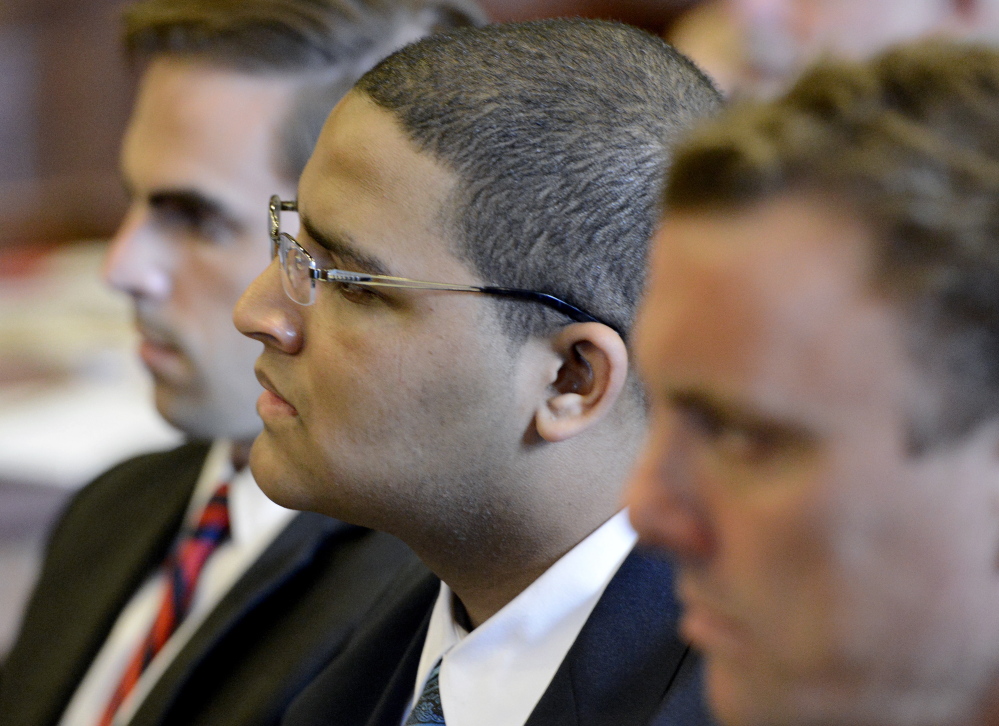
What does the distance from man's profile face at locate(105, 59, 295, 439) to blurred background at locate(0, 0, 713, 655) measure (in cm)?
117

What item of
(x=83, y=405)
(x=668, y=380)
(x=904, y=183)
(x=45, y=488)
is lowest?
(x=45, y=488)

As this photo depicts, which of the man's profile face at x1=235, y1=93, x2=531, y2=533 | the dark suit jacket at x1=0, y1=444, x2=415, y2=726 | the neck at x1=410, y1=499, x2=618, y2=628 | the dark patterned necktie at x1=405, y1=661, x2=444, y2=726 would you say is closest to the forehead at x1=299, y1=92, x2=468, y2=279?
the man's profile face at x1=235, y1=93, x2=531, y2=533

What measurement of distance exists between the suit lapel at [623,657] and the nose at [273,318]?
0.35 m

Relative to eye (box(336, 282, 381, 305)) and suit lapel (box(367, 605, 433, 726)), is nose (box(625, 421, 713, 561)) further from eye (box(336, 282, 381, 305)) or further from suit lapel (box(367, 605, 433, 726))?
suit lapel (box(367, 605, 433, 726))

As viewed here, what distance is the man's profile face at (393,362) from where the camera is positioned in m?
0.88

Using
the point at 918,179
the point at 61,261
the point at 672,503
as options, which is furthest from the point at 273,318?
the point at 61,261

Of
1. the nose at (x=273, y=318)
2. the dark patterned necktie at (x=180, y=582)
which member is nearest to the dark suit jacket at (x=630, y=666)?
the nose at (x=273, y=318)

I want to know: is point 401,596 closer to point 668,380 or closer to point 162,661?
point 162,661

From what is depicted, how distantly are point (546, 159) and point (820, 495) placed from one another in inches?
18.5

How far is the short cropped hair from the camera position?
45cm

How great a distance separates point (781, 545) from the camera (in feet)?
1.58

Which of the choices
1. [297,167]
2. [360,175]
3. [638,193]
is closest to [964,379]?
[638,193]

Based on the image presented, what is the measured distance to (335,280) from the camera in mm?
898

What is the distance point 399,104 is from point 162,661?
0.85 meters
